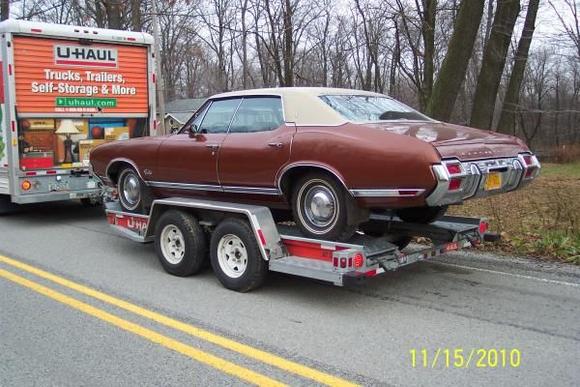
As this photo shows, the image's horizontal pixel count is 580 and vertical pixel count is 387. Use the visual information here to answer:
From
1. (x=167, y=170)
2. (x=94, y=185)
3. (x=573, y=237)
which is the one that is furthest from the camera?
(x=94, y=185)

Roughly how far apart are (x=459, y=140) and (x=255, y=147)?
2001 mm

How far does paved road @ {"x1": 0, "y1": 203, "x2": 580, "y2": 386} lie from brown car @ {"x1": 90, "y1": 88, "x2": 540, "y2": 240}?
2.75 feet

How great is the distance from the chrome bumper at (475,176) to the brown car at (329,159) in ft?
0.03

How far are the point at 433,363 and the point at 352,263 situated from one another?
118 cm

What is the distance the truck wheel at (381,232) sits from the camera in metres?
6.67

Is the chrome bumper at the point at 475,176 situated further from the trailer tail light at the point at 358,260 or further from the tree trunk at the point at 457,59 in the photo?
the tree trunk at the point at 457,59

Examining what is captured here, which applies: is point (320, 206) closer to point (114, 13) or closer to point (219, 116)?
point (219, 116)

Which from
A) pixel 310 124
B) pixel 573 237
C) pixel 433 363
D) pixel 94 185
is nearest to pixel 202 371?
pixel 433 363

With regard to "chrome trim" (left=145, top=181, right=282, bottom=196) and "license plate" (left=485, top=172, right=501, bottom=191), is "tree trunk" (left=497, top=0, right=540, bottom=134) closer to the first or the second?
"license plate" (left=485, top=172, right=501, bottom=191)

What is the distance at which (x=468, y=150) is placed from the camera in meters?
5.18

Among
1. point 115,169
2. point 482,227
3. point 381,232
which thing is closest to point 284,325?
point 381,232

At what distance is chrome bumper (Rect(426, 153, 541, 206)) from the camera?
484cm

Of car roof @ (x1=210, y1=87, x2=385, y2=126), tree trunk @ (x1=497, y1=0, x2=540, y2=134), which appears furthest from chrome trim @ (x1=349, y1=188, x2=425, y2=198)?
tree trunk @ (x1=497, y1=0, x2=540, y2=134)

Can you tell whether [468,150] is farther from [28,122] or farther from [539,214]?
[28,122]
